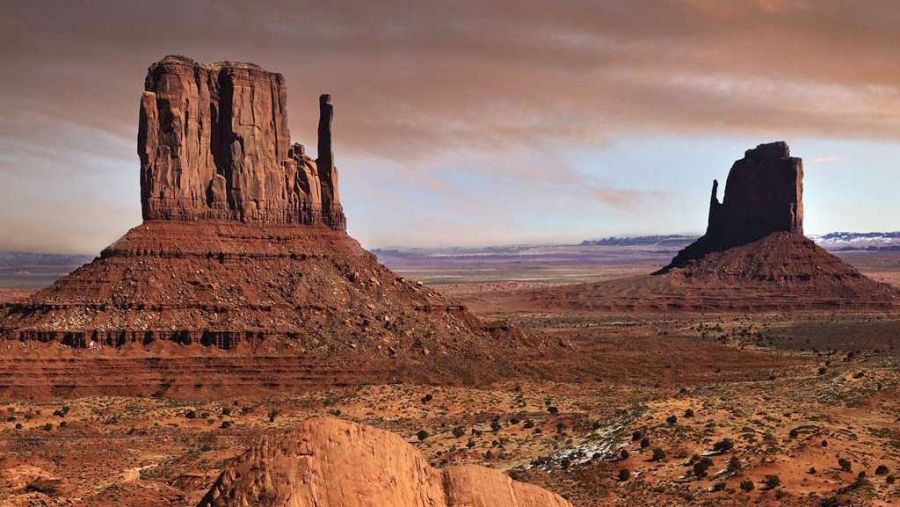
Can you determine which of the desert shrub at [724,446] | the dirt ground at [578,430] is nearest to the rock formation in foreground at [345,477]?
the dirt ground at [578,430]

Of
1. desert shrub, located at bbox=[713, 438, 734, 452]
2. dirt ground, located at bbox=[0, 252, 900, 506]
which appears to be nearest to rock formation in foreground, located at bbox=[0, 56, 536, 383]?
dirt ground, located at bbox=[0, 252, 900, 506]

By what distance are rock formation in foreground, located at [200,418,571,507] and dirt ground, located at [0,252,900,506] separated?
1263 centimetres

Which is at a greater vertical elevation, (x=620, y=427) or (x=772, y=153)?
(x=772, y=153)

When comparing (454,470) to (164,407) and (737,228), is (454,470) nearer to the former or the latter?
(164,407)

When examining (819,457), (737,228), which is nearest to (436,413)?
(819,457)

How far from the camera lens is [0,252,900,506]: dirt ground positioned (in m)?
28.1

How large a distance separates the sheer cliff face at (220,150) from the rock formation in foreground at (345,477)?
51.1 metres

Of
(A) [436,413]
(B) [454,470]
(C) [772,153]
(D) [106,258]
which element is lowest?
(A) [436,413]

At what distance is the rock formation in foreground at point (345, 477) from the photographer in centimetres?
1429

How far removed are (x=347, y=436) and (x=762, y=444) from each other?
69.7ft

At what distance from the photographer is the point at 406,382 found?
5622cm

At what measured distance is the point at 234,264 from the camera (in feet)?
202

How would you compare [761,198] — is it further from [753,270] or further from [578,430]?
[578,430]

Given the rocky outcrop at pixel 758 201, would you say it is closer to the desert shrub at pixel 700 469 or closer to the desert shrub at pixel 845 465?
the desert shrub at pixel 845 465
